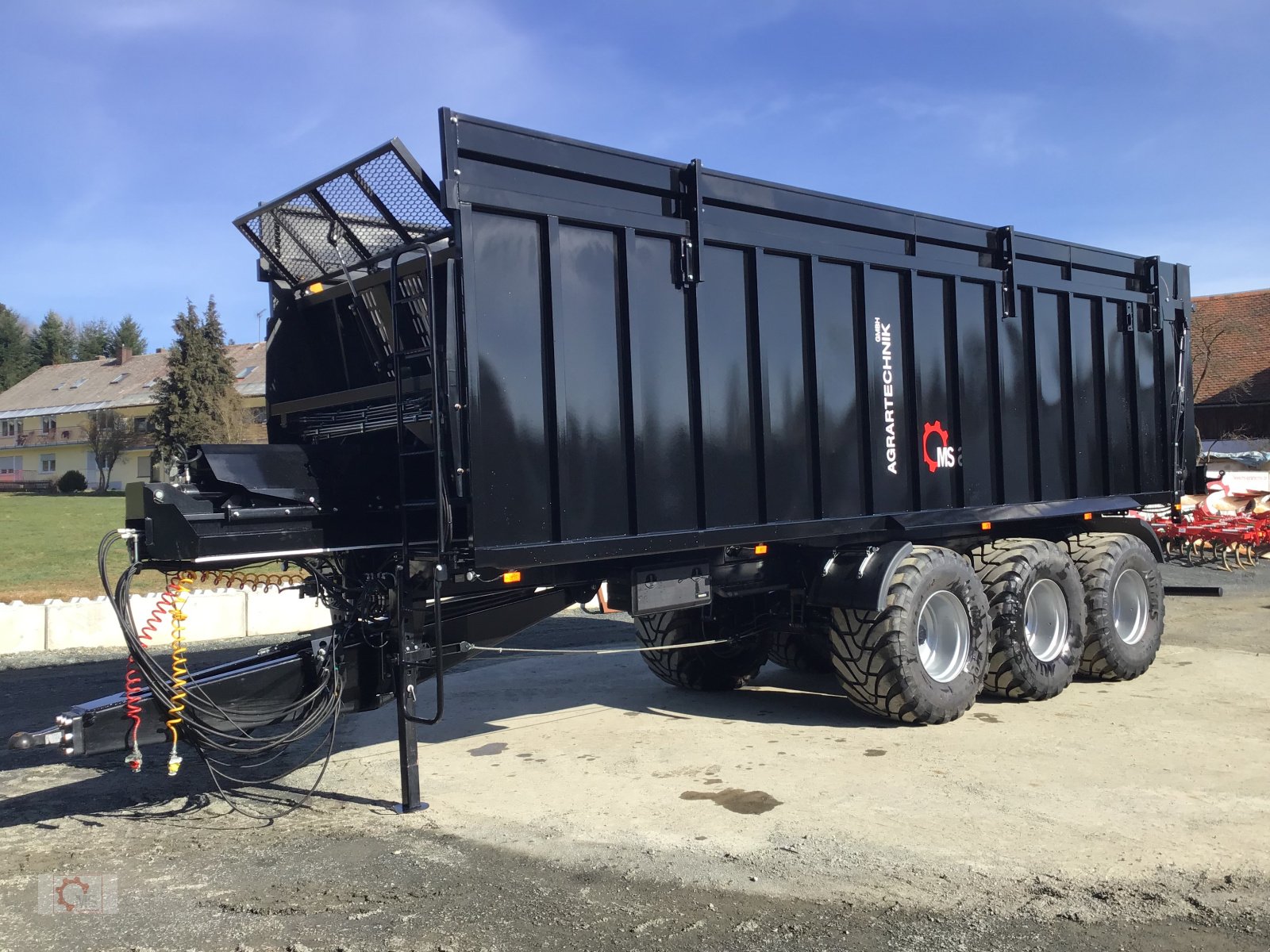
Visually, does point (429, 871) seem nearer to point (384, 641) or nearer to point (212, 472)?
point (384, 641)

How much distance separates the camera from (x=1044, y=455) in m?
8.66

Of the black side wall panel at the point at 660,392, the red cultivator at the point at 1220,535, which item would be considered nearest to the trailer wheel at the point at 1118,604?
the black side wall panel at the point at 660,392

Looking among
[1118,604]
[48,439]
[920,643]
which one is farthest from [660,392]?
[48,439]

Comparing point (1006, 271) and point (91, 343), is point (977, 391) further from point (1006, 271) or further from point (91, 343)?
point (91, 343)

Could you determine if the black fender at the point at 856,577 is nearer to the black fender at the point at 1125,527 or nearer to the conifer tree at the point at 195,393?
the black fender at the point at 1125,527

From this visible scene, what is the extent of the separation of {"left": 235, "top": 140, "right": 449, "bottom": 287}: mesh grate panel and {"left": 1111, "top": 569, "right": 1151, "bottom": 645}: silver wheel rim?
6878 millimetres

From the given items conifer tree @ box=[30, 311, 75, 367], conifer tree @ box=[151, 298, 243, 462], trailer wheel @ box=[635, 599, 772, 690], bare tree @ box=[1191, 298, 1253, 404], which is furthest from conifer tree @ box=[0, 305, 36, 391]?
trailer wheel @ box=[635, 599, 772, 690]

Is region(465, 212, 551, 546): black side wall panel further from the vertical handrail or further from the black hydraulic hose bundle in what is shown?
the black hydraulic hose bundle

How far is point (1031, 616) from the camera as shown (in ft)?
27.3

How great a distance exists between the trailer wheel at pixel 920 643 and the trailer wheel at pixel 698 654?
4.01 feet

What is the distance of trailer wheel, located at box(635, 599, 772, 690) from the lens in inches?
342

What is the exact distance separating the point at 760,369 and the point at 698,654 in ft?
10.4

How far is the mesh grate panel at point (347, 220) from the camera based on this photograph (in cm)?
584

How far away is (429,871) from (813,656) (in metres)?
5.09
